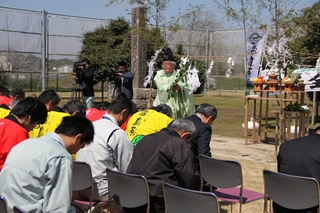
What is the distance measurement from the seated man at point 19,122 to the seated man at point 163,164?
84 cm

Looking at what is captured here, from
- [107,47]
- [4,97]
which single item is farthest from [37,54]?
[4,97]

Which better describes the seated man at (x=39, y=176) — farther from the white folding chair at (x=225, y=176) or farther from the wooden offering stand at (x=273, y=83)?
the wooden offering stand at (x=273, y=83)

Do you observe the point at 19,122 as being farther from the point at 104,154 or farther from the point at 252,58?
the point at 252,58

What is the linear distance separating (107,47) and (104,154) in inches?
574

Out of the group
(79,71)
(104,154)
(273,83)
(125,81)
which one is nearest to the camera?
(104,154)

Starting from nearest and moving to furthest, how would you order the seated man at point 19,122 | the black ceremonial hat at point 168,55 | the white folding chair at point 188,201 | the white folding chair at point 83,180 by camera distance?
the white folding chair at point 188,201 → the seated man at point 19,122 → the white folding chair at point 83,180 → the black ceremonial hat at point 168,55

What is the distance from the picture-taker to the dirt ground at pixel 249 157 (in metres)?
6.21

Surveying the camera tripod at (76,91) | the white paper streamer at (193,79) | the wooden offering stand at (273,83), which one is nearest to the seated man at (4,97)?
the white paper streamer at (193,79)

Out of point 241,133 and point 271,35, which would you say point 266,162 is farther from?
point 241,133

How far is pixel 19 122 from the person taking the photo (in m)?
3.58

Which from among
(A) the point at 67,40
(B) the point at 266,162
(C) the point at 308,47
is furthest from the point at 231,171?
(A) the point at 67,40

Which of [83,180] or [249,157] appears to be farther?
[249,157]

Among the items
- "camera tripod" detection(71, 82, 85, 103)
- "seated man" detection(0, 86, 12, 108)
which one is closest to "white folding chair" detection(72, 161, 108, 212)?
"seated man" detection(0, 86, 12, 108)

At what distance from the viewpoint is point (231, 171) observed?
404cm
